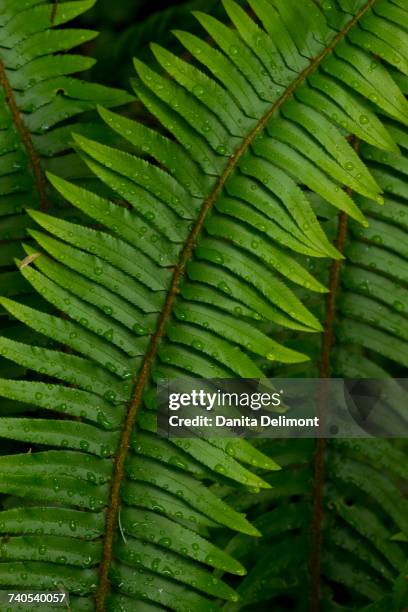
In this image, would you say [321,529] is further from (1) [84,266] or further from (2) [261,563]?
(1) [84,266]

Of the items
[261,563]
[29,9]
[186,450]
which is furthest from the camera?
[261,563]

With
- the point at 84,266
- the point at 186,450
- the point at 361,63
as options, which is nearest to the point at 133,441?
the point at 186,450

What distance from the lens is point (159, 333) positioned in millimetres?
1472

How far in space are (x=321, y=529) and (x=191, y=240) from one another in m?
0.82

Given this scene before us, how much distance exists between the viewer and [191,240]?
1472 millimetres

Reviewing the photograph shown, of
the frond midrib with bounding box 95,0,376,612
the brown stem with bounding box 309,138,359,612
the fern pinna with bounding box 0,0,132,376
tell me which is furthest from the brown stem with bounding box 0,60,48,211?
the brown stem with bounding box 309,138,359,612

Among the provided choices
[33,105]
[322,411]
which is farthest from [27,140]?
[322,411]

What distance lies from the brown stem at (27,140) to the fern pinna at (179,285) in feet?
0.65

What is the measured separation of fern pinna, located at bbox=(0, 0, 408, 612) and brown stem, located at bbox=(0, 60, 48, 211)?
198 millimetres

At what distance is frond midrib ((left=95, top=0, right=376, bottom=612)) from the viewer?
4.79ft

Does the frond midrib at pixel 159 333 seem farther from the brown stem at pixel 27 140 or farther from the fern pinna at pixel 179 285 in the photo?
the brown stem at pixel 27 140

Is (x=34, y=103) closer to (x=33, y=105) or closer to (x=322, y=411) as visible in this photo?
(x=33, y=105)

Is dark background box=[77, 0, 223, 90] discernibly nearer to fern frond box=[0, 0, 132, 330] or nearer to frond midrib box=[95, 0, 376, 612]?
fern frond box=[0, 0, 132, 330]

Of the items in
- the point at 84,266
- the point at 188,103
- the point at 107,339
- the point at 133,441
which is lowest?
the point at 133,441
